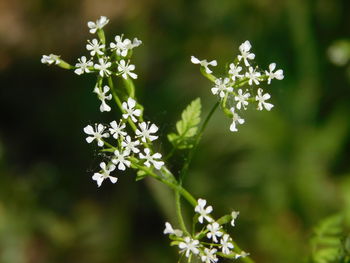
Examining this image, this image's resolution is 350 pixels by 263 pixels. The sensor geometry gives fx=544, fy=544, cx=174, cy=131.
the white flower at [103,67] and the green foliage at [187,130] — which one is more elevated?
the white flower at [103,67]

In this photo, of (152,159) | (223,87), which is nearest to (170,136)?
(152,159)

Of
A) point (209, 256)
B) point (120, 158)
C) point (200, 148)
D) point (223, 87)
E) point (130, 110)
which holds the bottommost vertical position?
point (209, 256)

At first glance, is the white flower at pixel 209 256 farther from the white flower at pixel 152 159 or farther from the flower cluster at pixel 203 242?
the white flower at pixel 152 159

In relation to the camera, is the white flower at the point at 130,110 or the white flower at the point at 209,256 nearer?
the white flower at the point at 209,256

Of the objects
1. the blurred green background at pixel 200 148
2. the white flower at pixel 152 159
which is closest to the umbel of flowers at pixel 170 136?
the white flower at pixel 152 159

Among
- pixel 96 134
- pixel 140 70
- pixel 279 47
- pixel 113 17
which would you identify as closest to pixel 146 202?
pixel 140 70

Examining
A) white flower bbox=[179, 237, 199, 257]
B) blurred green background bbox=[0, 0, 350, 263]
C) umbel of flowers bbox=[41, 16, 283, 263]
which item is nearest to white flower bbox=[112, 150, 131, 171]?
umbel of flowers bbox=[41, 16, 283, 263]

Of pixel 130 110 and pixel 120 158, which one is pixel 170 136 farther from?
pixel 120 158

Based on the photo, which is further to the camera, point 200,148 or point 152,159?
point 200,148
